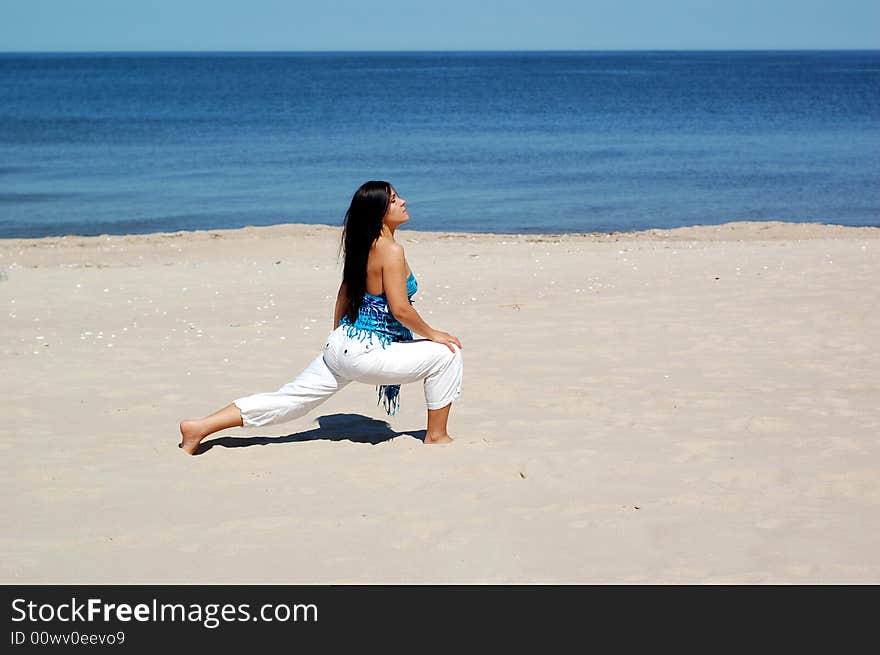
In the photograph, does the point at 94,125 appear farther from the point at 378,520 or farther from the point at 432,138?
the point at 378,520

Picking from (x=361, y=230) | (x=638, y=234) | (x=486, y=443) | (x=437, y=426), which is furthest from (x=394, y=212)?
(x=638, y=234)

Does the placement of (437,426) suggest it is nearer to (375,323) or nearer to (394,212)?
(375,323)

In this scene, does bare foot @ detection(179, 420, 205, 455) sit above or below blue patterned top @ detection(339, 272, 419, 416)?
below

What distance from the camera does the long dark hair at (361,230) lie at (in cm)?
543

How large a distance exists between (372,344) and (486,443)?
32.2 inches

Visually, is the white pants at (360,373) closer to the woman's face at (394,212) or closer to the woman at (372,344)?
the woman at (372,344)

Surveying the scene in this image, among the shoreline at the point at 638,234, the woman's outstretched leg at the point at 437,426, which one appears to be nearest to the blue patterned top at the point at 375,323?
the woman's outstretched leg at the point at 437,426

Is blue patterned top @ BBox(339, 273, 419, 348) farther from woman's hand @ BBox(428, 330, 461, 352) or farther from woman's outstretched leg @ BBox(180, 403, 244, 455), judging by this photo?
woman's outstretched leg @ BBox(180, 403, 244, 455)

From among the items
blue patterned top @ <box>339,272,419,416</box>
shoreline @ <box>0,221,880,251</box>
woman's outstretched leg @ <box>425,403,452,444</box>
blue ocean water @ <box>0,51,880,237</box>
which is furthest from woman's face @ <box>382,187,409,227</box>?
blue ocean water @ <box>0,51,880,237</box>

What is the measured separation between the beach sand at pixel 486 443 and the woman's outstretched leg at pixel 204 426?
13 centimetres

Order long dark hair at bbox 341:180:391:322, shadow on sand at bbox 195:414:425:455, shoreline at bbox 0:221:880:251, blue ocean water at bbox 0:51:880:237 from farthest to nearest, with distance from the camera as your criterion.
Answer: blue ocean water at bbox 0:51:880:237 < shoreline at bbox 0:221:880:251 < shadow on sand at bbox 195:414:425:455 < long dark hair at bbox 341:180:391:322

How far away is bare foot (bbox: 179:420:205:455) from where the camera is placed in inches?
220

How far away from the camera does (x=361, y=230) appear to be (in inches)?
215
